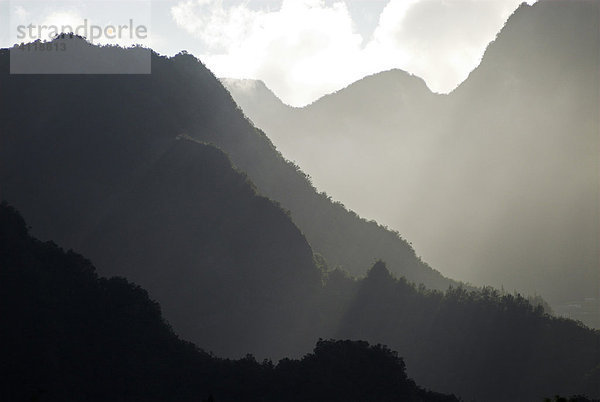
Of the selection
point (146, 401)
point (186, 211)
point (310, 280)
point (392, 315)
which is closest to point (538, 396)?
point (392, 315)

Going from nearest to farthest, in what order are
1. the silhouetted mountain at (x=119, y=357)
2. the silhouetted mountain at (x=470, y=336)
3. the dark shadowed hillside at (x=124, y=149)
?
the silhouetted mountain at (x=119, y=357) < the silhouetted mountain at (x=470, y=336) < the dark shadowed hillside at (x=124, y=149)

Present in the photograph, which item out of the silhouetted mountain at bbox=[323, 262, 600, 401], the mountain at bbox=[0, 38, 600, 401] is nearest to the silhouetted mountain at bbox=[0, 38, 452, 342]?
the mountain at bbox=[0, 38, 600, 401]

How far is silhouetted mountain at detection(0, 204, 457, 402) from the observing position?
3847cm

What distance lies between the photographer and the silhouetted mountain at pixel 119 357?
38469 millimetres

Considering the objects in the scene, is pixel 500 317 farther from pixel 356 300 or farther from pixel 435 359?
pixel 356 300

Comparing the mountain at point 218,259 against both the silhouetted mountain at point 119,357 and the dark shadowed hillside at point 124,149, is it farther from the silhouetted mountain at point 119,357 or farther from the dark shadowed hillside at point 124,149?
the silhouetted mountain at point 119,357

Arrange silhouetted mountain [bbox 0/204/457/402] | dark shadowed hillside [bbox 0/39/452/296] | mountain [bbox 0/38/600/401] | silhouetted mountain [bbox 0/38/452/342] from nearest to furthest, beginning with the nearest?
1. silhouetted mountain [bbox 0/204/457/402]
2. mountain [bbox 0/38/600/401]
3. silhouetted mountain [bbox 0/38/452/342]
4. dark shadowed hillside [bbox 0/39/452/296]

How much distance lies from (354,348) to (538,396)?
25.1m

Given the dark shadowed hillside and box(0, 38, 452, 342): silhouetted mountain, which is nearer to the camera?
box(0, 38, 452, 342): silhouetted mountain

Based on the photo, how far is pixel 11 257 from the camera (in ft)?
140

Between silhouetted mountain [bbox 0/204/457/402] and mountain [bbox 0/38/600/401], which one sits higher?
mountain [bbox 0/38/600/401]

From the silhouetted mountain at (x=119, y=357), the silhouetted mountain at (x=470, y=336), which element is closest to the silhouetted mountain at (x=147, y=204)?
the silhouetted mountain at (x=470, y=336)

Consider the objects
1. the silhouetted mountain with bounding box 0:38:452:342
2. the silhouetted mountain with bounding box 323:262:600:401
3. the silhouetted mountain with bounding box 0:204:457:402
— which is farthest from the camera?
the silhouetted mountain with bounding box 0:38:452:342

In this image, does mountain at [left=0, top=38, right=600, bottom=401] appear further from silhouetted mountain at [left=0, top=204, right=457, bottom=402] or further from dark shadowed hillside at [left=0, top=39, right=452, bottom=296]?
silhouetted mountain at [left=0, top=204, right=457, bottom=402]
